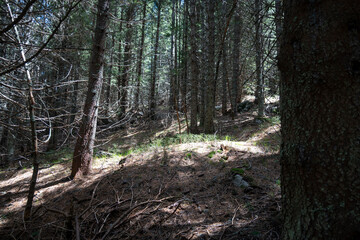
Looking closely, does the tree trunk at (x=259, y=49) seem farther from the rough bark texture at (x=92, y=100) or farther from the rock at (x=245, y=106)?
the rock at (x=245, y=106)

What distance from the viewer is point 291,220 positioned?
134 cm

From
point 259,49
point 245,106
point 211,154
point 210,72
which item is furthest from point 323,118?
point 245,106

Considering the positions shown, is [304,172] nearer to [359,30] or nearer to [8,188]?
[359,30]

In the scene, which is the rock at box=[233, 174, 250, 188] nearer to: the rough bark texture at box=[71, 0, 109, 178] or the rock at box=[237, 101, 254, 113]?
the rough bark texture at box=[71, 0, 109, 178]

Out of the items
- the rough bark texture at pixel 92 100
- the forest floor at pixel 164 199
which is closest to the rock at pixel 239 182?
the forest floor at pixel 164 199

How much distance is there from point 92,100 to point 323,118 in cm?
504

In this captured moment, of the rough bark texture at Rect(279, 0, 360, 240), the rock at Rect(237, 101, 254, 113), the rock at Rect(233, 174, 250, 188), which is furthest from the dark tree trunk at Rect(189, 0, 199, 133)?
the rough bark texture at Rect(279, 0, 360, 240)

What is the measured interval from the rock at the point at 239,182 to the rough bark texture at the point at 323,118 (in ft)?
6.85

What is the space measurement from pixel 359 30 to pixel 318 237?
47.9 inches

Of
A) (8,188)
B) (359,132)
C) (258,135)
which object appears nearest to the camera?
(359,132)

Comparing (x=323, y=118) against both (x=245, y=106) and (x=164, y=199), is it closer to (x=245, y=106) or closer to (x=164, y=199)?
(x=164, y=199)

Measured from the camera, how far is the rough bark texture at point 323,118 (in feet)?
3.54

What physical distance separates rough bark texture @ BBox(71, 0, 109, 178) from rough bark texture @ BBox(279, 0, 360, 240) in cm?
476

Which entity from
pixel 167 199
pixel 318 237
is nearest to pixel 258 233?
pixel 318 237
